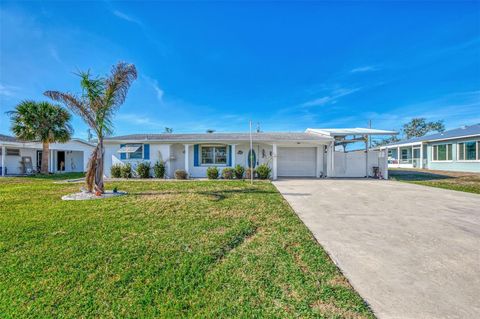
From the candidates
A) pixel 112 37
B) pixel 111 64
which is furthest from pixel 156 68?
pixel 111 64

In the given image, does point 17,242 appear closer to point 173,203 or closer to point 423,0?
point 173,203

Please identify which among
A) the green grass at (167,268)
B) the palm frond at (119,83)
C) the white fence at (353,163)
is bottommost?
the green grass at (167,268)

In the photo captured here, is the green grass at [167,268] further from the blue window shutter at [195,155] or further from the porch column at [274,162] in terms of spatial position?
the blue window shutter at [195,155]

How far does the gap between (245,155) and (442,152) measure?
865 inches

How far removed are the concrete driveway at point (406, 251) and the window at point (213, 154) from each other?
8.95 m

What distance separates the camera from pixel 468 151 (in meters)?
18.5

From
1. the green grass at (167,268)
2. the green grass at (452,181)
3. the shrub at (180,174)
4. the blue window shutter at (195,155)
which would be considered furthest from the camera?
the blue window shutter at (195,155)

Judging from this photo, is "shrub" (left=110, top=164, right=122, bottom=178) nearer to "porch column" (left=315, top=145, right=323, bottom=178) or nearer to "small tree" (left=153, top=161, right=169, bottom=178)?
"small tree" (left=153, top=161, right=169, bottom=178)

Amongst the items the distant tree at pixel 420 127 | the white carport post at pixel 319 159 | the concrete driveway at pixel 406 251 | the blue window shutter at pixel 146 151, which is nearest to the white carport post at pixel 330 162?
the white carport post at pixel 319 159

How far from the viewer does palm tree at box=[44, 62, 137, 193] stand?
26.7 ft

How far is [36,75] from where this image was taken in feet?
39.8

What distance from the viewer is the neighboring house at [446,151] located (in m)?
17.9

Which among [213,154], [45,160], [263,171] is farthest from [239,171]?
[45,160]

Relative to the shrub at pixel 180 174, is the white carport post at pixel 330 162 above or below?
above
